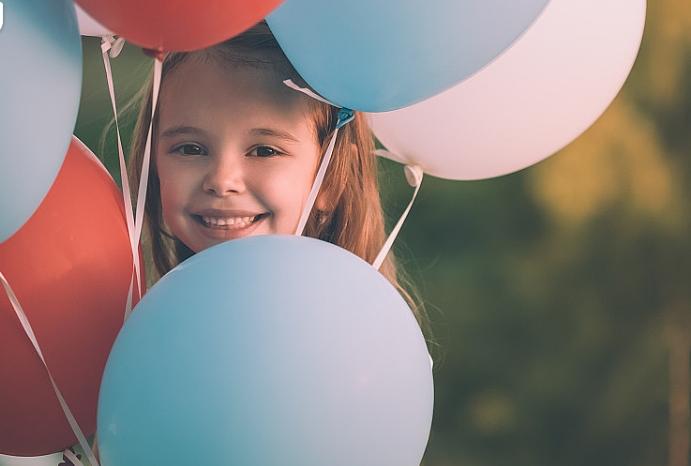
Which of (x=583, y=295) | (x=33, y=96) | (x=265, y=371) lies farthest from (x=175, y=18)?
(x=583, y=295)

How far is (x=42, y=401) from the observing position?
1.03 m

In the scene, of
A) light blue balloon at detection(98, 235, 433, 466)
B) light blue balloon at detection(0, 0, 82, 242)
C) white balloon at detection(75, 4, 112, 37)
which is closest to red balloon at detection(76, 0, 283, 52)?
light blue balloon at detection(0, 0, 82, 242)

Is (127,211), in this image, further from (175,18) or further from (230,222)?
(175,18)

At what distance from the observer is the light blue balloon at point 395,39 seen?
0.93m

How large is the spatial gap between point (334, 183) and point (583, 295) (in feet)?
6.79

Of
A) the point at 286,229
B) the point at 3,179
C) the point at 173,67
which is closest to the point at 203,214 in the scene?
the point at 286,229

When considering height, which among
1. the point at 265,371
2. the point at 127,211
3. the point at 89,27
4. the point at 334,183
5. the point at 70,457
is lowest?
the point at 70,457

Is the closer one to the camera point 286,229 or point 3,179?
point 3,179

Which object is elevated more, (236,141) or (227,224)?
(236,141)

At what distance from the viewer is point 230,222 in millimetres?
1320

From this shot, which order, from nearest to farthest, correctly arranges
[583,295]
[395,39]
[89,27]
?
1. [395,39]
2. [89,27]
3. [583,295]

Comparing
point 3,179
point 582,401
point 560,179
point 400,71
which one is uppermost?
point 560,179

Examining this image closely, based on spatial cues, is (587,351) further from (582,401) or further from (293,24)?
(293,24)

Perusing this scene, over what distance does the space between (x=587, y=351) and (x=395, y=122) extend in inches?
88.9
